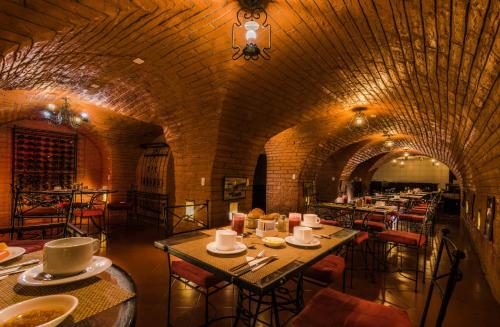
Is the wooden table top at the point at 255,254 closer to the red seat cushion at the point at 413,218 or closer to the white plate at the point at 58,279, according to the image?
the white plate at the point at 58,279

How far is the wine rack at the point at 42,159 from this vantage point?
22.4 ft

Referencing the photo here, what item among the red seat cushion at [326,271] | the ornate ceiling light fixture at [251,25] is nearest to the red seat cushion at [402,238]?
the red seat cushion at [326,271]

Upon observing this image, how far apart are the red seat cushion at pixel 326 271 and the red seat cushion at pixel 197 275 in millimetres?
789

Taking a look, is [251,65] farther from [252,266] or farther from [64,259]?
[64,259]

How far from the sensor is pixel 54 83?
145 inches

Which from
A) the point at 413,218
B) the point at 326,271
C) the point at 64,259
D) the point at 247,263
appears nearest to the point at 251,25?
the point at 247,263

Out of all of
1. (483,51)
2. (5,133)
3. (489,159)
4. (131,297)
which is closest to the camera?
(131,297)

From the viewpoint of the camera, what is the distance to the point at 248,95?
144 inches

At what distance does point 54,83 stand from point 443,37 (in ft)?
15.1

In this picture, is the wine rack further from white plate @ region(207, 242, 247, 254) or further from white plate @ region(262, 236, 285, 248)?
white plate @ region(262, 236, 285, 248)

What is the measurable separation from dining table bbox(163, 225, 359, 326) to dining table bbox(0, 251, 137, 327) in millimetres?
498

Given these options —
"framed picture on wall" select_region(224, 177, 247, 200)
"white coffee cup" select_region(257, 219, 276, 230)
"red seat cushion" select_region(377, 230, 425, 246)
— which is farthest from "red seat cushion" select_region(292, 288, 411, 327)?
"framed picture on wall" select_region(224, 177, 247, 200)

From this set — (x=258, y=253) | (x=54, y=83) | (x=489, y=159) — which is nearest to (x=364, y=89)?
(x=489, y=159)

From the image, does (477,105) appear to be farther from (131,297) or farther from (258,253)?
(131,297)
